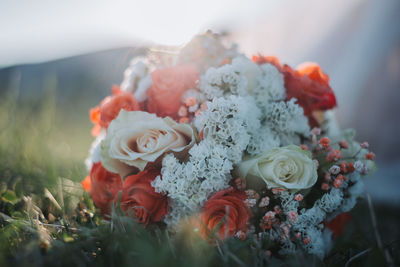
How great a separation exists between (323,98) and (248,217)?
797 millimetres

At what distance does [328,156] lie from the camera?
138 cm

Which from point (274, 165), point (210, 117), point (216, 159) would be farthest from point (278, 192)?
point (210, 117)

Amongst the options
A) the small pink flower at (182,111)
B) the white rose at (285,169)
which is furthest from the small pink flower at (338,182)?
the small pink flower at (182,111)

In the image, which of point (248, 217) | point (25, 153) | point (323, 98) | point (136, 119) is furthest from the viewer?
point (25, 153)

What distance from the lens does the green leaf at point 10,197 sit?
4.75 feet

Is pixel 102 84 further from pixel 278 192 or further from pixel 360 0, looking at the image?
pixel 278 192

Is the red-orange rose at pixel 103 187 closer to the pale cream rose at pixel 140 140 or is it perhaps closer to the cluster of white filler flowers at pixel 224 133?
the pale cream rose at pixel 140 140

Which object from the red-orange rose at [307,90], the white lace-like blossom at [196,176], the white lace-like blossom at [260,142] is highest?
Answer: the red-orange rose at [307,90]

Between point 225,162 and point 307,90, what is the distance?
704 millimetres

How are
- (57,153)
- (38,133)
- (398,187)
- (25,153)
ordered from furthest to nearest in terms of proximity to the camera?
(398,187)
(57,153)
(38,133)
(25,153)

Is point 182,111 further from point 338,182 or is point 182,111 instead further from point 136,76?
point 338,182

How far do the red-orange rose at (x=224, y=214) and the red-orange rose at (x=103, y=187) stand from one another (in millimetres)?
471

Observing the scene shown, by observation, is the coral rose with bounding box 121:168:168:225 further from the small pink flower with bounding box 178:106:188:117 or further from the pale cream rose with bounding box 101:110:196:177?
the small pink flower with bounding box 178:106:188:117

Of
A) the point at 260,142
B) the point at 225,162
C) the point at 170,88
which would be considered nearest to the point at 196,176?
the point at 225,162
